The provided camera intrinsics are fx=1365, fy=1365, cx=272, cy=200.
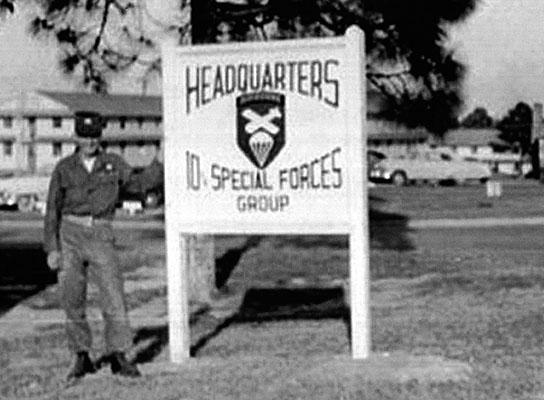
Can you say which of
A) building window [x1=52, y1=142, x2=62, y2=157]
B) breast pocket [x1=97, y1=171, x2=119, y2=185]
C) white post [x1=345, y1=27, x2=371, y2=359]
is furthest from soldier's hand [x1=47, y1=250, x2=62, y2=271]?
building window [x1=52, y1=142, x2=62, y2=157]

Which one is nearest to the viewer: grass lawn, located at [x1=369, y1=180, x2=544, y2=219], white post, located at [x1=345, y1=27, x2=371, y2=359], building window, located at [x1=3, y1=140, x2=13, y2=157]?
white post, located at [x1=345, y1=27, x2=371, y2=359]

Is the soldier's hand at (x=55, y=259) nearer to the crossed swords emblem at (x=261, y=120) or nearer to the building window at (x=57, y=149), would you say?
the crossed swords emblem at (x=261, y=120)

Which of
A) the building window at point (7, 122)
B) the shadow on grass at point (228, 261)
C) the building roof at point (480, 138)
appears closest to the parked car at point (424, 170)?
the building window at point (7, 122)

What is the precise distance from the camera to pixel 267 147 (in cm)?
941

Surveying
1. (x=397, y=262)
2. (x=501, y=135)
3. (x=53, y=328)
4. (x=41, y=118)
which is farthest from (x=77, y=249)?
(x=501, y=135)

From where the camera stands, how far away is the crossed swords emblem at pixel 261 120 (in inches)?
370

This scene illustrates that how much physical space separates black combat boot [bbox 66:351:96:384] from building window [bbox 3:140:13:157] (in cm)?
7195

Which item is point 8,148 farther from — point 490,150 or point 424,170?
point 490,150

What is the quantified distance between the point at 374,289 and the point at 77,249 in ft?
23.3

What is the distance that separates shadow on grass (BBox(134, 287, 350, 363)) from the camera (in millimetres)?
10930

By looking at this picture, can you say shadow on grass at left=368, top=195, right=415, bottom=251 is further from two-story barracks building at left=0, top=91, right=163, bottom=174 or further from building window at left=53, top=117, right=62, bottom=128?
building window at left=53, top=117, right=62, bottom=128

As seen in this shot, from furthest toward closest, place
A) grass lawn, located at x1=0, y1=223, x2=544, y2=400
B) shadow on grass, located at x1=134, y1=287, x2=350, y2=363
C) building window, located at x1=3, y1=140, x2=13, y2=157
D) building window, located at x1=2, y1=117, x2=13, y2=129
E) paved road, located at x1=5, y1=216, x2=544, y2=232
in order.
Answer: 1. building window, located at x1=3, y1=140, x2=13, y2=157
2. building window, located at x1=2, y1=117, x2=13, y2=129
3. paved road, located at x1=5, y1=216, x2=544, y2=232
4. shadow on grass, located at x1=134, y1=287, x2=350, y2=363
5. grass lawn, located at x1=0, y1=223, x2=544, y2=400

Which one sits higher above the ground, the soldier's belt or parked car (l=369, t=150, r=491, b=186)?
the soldier's belt

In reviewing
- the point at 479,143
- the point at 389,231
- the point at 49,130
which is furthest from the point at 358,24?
the point at 479,143
